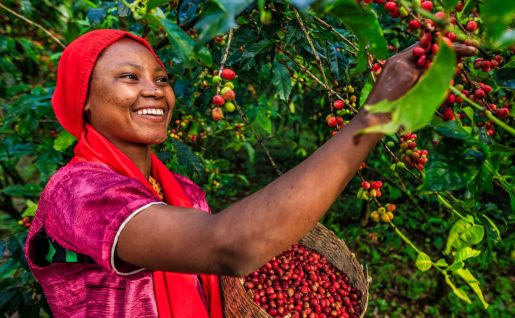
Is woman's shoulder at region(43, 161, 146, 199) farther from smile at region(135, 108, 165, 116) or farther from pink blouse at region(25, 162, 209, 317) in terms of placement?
smile at region(135, 108, 165, 116)

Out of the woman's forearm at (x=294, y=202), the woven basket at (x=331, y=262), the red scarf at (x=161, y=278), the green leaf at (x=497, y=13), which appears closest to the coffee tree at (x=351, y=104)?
the green leaf at (x=497, y=13)

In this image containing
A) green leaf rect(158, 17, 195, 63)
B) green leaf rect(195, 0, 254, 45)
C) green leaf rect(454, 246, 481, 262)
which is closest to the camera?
green leaf rect(195, 0, 254, 45)

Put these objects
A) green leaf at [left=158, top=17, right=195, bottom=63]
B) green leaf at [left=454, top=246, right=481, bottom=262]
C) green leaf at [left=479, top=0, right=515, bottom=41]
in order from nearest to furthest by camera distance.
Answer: green leaf at [left=479, top=0, right=515, bottom=41]
green leaf at [left=158, top=17, right=195, bottom=63]
green leaf at [left=454, top=246, right=481, bottom=262]

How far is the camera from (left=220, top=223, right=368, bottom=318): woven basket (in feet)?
4.44

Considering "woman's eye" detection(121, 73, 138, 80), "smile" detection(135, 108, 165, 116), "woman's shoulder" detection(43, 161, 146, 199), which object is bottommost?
"woman's shoulder" detection(43, 161, 146, 199)

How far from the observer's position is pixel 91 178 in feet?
3.39

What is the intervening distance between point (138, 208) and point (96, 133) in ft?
1.72

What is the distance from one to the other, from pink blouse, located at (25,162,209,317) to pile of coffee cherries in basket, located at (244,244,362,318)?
642 millimetres

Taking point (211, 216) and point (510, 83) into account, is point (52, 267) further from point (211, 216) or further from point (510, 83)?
point (510, 83)

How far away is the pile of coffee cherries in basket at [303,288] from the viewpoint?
1.71 m

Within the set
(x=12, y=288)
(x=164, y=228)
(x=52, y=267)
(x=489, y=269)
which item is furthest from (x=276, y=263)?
(x=489, y=269)

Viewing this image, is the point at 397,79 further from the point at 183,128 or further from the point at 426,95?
the point at 183,128

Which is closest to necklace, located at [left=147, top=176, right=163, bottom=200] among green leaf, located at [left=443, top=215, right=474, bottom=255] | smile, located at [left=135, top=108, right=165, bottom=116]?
smile, located at [left=135, top=108, right=165, bottom=116]

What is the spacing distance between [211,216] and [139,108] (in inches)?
25.0
